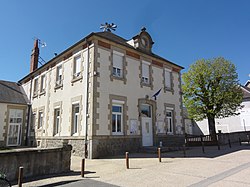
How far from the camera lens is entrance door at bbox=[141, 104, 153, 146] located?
13.2 metres

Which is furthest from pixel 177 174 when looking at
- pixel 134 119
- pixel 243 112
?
pixel 243 112

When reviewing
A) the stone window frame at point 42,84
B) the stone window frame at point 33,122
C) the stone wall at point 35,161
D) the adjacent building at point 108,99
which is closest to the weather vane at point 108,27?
the adjacent building at point 108,99

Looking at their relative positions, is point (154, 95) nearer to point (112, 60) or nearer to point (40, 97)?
point (112, 60)

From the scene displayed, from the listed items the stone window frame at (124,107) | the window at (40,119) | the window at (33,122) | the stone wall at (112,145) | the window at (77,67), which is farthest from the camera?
the window at (33,122)

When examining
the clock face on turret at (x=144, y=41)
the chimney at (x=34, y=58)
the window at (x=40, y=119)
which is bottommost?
the window at (x=40, y=119)

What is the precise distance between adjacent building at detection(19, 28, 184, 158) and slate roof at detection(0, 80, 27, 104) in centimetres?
233

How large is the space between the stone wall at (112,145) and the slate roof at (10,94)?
35.9ft

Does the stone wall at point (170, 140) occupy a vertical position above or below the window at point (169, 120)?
below

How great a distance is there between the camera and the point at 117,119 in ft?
39.2

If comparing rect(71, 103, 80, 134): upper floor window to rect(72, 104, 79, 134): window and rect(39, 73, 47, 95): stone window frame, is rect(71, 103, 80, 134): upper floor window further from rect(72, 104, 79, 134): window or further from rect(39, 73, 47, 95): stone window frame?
rect(39, 73, 47, 95): stone window frame

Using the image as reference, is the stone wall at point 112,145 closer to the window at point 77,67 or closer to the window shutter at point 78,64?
the window at point 77,67

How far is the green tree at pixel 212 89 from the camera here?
1625 cm

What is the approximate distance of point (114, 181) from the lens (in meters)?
5.64

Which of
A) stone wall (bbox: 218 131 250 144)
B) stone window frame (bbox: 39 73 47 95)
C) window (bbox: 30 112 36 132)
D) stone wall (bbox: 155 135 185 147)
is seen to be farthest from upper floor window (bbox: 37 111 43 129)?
stone wall (bbox: 218 131 250 144)
